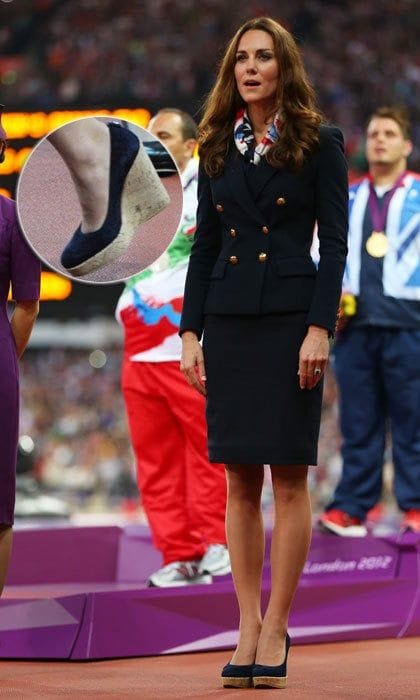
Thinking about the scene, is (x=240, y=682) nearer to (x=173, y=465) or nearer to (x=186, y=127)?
(x=173, y=465)

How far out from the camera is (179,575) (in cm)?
465

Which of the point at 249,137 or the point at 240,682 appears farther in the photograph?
the point at 249,137

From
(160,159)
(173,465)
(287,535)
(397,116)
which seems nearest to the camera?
(287,535)

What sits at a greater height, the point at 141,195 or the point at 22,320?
the point at 141,195

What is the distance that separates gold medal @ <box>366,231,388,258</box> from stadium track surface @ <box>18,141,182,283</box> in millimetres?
1737

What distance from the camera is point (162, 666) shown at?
389 centimetres

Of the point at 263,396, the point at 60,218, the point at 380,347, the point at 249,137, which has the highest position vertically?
the point at 249,137

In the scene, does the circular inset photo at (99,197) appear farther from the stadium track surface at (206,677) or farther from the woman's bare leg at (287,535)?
the stadium track surface at (206,677)

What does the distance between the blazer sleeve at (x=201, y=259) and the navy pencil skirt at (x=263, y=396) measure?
0.12 m

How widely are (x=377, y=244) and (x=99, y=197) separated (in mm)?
2024

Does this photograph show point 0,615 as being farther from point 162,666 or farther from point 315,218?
point 315,218

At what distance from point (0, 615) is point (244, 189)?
5.37 feet

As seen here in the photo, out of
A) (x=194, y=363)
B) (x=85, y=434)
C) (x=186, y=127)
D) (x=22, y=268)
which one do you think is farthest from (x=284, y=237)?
(x=85, y=434)

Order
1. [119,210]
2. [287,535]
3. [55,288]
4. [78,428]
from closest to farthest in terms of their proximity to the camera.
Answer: [287,535], [119,210], [55,288], [78,428]
